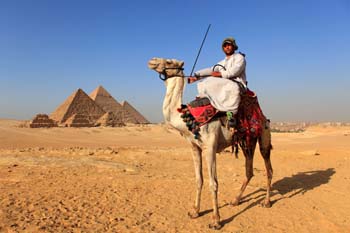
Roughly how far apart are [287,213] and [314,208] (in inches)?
26.8

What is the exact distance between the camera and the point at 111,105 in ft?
264

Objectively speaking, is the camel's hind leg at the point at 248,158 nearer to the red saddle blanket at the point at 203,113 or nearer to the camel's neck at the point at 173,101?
the red saddle blanket at the point at 203,113

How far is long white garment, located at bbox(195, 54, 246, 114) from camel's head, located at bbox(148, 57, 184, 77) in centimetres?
37

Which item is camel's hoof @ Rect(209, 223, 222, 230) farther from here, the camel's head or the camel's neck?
the camel's head

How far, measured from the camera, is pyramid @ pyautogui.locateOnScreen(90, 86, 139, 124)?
79.0 meters

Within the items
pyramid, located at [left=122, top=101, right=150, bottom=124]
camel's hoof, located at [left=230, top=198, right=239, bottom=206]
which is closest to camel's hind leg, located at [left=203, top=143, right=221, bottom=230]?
camel's hoof, located at [left=230, top=198, right=239, bottom=206]

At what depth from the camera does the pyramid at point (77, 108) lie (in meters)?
60.1

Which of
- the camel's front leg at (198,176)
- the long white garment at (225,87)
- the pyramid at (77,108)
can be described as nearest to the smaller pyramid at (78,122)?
the pyramid at (77,108)

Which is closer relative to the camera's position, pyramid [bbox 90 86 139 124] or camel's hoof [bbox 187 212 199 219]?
camel's hoof [bbox 187 212 199 219]

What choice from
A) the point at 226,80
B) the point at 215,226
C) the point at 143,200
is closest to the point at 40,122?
the point at 143,200

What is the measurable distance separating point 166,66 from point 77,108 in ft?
196

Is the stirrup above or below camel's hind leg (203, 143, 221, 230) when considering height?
above

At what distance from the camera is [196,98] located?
18.2 ft

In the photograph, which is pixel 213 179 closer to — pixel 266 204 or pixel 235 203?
pixel 235 203
